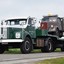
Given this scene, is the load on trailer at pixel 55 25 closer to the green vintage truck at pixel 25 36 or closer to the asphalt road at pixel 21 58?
the green vintage truck at pixel 25 36

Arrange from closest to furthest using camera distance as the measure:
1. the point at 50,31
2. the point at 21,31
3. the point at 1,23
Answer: the point at 21,31 < the point at 1,23 < the point at 50,31

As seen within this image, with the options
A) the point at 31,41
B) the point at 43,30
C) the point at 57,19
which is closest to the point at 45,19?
the point at 57,19

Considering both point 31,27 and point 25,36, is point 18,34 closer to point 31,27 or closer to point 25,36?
point 25,36

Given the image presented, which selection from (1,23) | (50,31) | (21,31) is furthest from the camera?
(50,31)

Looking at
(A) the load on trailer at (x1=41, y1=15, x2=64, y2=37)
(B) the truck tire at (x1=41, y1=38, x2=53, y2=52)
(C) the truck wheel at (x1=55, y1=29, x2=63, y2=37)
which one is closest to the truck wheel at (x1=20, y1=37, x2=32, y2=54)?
(B) the truck tire at (x1=41, y1=38, x2=53, y2=52)

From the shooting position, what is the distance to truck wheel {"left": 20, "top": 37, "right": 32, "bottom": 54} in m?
A: 23.8

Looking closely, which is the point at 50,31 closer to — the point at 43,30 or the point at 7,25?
the point at 43,30

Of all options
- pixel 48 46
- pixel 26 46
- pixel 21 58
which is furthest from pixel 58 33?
pixel 21 58

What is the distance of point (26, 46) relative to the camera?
79.1ft

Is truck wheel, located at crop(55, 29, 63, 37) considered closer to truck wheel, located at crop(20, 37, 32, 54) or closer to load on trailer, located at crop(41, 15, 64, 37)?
load on trailer, located at crop(41, 15, 64, 37)

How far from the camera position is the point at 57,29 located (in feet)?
96.0

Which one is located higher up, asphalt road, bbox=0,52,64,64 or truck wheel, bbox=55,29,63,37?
truck wheel, bbox=55,29,63,37

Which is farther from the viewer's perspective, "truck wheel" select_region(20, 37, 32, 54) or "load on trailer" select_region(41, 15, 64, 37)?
"load on trailer" select_region(41, 15, 64, 37)

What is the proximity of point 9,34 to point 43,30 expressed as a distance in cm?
337
